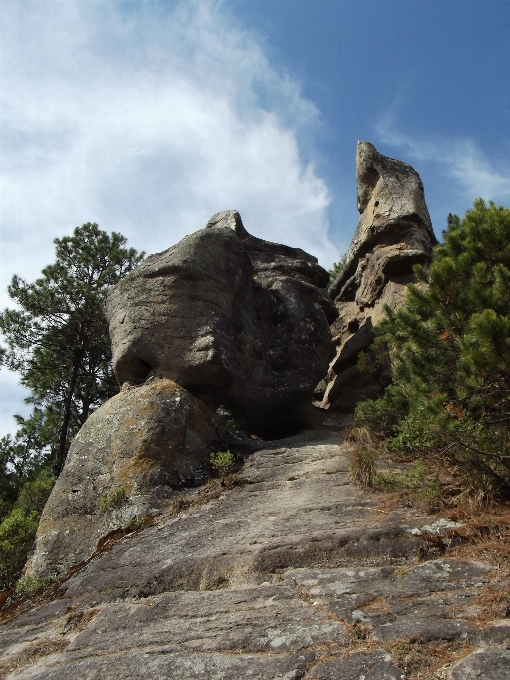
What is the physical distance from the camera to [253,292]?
15.2m

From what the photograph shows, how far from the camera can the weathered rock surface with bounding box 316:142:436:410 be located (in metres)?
17.1

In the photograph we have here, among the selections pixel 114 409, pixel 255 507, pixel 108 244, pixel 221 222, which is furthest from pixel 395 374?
pixel 108 244

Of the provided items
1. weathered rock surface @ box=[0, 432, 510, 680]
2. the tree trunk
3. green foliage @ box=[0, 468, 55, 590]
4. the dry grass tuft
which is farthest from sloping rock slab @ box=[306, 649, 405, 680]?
the tree trunk

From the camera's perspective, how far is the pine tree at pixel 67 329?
706 inches

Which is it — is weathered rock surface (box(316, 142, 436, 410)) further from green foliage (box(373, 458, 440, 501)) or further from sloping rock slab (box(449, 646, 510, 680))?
sloping rock slab (box(449, 646, 510, 680))

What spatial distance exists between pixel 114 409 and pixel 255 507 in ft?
12.6

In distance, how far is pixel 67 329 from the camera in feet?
60.1

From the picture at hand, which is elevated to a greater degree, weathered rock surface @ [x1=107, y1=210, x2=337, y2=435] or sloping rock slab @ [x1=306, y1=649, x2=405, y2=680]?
weathered rock surface @ [x1=107, y1=210, x2=337, y2=435]

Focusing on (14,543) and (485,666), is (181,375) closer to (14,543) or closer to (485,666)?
(14,543)

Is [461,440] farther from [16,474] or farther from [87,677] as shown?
[16,474]

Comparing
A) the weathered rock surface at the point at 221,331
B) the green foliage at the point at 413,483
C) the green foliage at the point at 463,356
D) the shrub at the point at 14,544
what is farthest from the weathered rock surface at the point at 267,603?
the weathered rock surface at the point at 221,331

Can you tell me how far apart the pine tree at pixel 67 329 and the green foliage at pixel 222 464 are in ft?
23.4

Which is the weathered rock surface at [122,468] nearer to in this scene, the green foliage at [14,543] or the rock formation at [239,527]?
the rock formation at [239,527]

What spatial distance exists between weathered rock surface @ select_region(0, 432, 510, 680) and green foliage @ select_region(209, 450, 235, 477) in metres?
1.47
